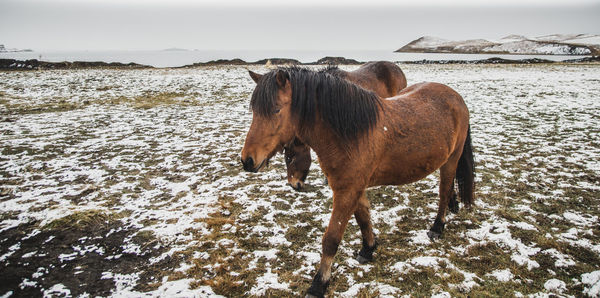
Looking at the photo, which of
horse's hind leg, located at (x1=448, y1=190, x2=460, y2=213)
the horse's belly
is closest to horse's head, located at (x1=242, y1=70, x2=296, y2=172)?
the horse's belly

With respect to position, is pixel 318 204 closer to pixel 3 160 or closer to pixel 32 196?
pixel 32 196

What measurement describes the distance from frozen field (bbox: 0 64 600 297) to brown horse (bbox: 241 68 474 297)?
2.24 ft

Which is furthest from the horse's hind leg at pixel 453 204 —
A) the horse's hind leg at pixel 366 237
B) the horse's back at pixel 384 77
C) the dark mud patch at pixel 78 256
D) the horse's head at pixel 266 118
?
the dark mud patch at pixel 78 256

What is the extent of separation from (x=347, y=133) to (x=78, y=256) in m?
3.65

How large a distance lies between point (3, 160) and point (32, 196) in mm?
2822

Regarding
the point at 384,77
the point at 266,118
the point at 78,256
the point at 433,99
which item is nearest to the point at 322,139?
the point at 266,118

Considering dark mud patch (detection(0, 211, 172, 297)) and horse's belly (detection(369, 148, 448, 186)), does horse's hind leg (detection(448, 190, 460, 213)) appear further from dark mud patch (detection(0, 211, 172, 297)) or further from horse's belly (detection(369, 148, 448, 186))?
dark mud patch (detection(0, 211, 172, 297))

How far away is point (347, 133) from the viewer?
2.46m

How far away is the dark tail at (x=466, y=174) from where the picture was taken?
380 centimetres

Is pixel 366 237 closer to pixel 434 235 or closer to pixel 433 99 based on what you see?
pixel 434 235

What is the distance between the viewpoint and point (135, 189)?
502cm

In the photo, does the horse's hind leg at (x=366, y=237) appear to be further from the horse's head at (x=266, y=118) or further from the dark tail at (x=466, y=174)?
the dark tail at (x=466, y=174)

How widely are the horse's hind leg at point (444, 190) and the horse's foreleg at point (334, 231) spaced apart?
5.49 feet

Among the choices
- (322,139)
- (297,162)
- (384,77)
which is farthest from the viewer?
(384,77)
